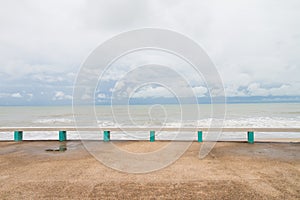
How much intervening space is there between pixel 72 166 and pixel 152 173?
2.08m

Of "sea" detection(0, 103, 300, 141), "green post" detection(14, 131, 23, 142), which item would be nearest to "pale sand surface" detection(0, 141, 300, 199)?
"green post" detection(14, 131, 23, 142)

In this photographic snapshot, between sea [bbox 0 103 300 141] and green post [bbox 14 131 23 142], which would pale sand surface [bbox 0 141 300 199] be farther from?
sea [bbox 0 103 300 141]

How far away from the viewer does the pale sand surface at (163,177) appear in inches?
144

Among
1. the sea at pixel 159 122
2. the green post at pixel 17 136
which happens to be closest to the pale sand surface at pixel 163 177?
the green post at pixel 17 136

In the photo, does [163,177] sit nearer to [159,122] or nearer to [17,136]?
[17,136]

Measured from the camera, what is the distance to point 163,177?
4504 millimetres

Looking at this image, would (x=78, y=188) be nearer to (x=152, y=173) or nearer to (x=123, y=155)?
(x=152, y=173)

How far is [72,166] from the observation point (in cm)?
543

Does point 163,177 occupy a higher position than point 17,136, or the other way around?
point 17,136

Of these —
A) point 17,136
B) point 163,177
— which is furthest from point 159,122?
point 163,177

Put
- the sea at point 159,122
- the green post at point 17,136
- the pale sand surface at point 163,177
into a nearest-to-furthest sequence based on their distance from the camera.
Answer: the pale sand surface at point 163,177
the green post at point 17,136
the sea at point 159,122

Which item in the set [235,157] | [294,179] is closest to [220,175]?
[294,179]

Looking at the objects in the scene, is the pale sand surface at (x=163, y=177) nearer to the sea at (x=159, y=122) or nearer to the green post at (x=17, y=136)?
the green post at (x=17, y=136)

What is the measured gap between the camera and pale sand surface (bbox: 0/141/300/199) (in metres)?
3.67
